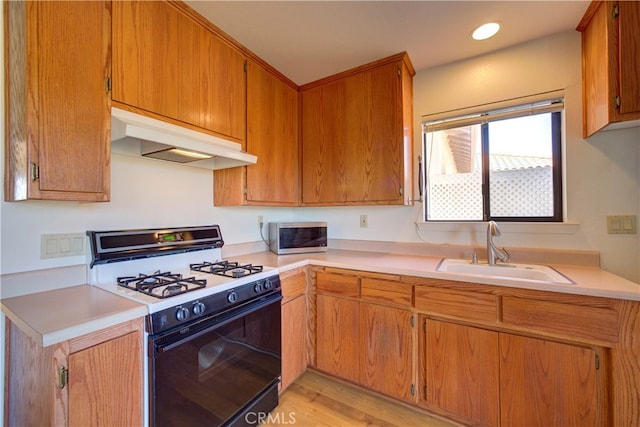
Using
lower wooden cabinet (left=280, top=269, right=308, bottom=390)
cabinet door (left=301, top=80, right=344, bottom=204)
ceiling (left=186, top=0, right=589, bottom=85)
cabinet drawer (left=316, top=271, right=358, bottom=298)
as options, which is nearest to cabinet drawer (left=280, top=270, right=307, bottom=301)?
lower wooden cabinet (left=280, top=269, right=308, bottom=390)

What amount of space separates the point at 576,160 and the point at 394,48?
1386 mm

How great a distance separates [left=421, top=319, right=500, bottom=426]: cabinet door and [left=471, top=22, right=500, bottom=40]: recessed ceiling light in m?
1.80

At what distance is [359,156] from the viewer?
81.0 inches

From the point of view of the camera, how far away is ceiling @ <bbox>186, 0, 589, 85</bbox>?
1.44 meters

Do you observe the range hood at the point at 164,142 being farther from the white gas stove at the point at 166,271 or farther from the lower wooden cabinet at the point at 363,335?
the lower wooden cabinet at the point at 363,335

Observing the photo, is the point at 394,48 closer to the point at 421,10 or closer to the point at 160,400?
the point at 421,10

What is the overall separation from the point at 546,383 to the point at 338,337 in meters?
1.13

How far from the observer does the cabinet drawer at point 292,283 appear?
174 cm

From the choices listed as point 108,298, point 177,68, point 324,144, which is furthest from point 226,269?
point 324,144

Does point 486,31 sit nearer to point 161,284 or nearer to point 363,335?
point 363,335

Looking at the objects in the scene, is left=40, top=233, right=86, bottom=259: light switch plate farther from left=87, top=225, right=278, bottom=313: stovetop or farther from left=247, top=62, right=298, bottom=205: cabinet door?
left=247, top=62, right=298, bottom=205: cabinet door

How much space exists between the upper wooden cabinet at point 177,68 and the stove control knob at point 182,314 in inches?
39.0

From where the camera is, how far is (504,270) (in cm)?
165

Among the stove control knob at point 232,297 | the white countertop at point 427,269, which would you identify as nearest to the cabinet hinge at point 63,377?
the stove control knob at point 232,297
